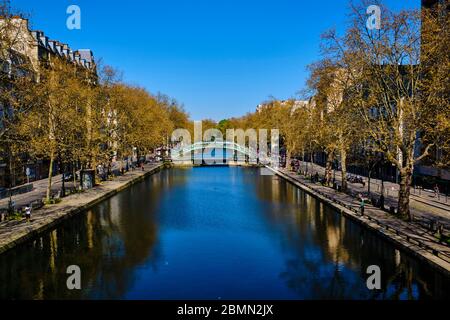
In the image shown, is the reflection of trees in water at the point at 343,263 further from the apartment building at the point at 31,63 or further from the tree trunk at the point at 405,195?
the apartment building at the point at 31,63

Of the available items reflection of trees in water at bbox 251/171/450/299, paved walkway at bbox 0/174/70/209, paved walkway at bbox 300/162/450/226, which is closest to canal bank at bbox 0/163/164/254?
paved walkway at bbox 0/174/70/209

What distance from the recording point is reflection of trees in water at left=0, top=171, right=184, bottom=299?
2131 centimetres

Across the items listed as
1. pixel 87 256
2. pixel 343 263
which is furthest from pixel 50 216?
pixel 343 263

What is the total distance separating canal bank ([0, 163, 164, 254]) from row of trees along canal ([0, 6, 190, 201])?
3238mm

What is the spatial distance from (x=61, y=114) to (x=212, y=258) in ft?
87.8

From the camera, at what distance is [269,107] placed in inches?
4828

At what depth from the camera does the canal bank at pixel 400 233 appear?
2345 cm

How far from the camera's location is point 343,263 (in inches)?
1014

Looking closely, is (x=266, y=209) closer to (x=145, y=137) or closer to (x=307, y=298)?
(x=307, y=298)

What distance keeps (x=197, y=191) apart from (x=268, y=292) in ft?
131

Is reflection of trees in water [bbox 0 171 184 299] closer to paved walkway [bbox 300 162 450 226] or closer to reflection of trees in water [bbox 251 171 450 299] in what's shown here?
reflection of trees in water [bbox 251 171 450 299]

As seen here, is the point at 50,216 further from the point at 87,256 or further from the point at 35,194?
the point at 35,194

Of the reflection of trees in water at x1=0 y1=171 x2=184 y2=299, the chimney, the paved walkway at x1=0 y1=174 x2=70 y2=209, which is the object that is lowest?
the reflection of trees in water at x1=0 y1=171 x2=184 y2=299
